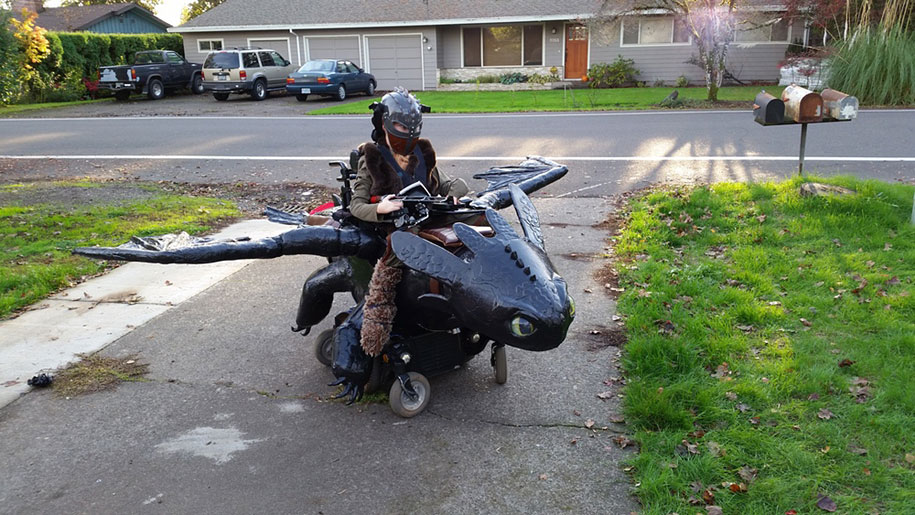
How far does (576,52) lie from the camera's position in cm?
2878

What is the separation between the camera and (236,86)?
2580 cm

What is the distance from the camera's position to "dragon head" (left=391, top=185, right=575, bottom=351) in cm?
318

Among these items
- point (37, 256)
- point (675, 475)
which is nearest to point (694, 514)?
point (675, 475)

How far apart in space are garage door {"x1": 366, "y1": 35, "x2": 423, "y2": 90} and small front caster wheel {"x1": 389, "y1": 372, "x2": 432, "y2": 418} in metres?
26.9

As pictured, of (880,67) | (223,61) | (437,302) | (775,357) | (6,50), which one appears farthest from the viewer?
(223,61)

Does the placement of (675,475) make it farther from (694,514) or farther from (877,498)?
(877,498)

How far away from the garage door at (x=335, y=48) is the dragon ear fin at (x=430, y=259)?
94.1 ft

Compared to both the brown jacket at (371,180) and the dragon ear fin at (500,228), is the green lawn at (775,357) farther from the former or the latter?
the brown jacket at (371,180)

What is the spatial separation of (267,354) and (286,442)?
1264 millimetres

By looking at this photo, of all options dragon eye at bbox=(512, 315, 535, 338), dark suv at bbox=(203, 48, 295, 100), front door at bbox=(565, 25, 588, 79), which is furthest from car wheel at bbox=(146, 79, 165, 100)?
dragon eye at bbox=(512, 315, 535, 338)

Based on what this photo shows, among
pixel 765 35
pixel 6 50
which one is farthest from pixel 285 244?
pixel 765 35

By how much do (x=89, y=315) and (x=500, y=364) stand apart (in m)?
3.63

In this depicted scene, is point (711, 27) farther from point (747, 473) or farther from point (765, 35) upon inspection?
point (747, 473)

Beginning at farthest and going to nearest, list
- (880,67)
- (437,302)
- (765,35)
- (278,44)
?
1. (278,44)
2. (765,35)
3. (880,67)
4. (437,302)
